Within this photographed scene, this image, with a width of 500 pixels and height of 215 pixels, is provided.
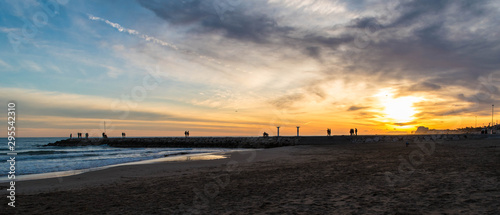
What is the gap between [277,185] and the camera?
1072 centimetres

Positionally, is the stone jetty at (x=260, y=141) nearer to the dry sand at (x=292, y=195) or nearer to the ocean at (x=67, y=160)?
the ocean at (x=67, y=160)

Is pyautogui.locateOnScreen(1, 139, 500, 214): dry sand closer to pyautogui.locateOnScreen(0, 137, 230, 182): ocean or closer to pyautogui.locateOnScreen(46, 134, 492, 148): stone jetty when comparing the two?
pyautogui.locateOnScreen(0, 137, 230, 182): ocean

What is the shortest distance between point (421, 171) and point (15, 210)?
14496 mm

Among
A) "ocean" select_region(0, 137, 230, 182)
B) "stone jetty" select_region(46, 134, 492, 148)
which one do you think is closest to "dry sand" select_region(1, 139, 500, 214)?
"ocean" select_region(0, 137, 230, 182)

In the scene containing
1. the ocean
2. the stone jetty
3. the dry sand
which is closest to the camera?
the dry sand

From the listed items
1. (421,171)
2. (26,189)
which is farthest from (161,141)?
(421,171)

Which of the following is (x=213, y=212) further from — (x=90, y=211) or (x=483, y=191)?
(x=483, y=191)

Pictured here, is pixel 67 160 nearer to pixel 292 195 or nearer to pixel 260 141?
pixel 292 195

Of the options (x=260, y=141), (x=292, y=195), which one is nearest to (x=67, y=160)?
(x=292, y=195)

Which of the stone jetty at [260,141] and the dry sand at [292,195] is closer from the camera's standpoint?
the dry sand at [292,195]

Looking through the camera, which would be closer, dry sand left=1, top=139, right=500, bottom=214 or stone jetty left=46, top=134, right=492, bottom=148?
dry sand left=1, top=139, right=500, bottom=214

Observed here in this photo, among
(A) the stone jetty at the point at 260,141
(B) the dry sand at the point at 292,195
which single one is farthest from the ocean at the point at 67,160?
(A) the stone jetty at the point at 260,141

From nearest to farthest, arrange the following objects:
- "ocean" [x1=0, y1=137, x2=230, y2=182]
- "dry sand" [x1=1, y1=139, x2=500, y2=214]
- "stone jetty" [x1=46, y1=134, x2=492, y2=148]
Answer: "dry sand" [x1=1, y1=139, x2=500, y2=214] < "ocean" [x1=0, y1=137, x2=230, y2=182] < "stone jetty" [x1=46, y1=134, x2=492, y2=148]

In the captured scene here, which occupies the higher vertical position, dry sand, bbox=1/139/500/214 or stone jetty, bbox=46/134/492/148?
dry sand, bbox=1/139/500/214
